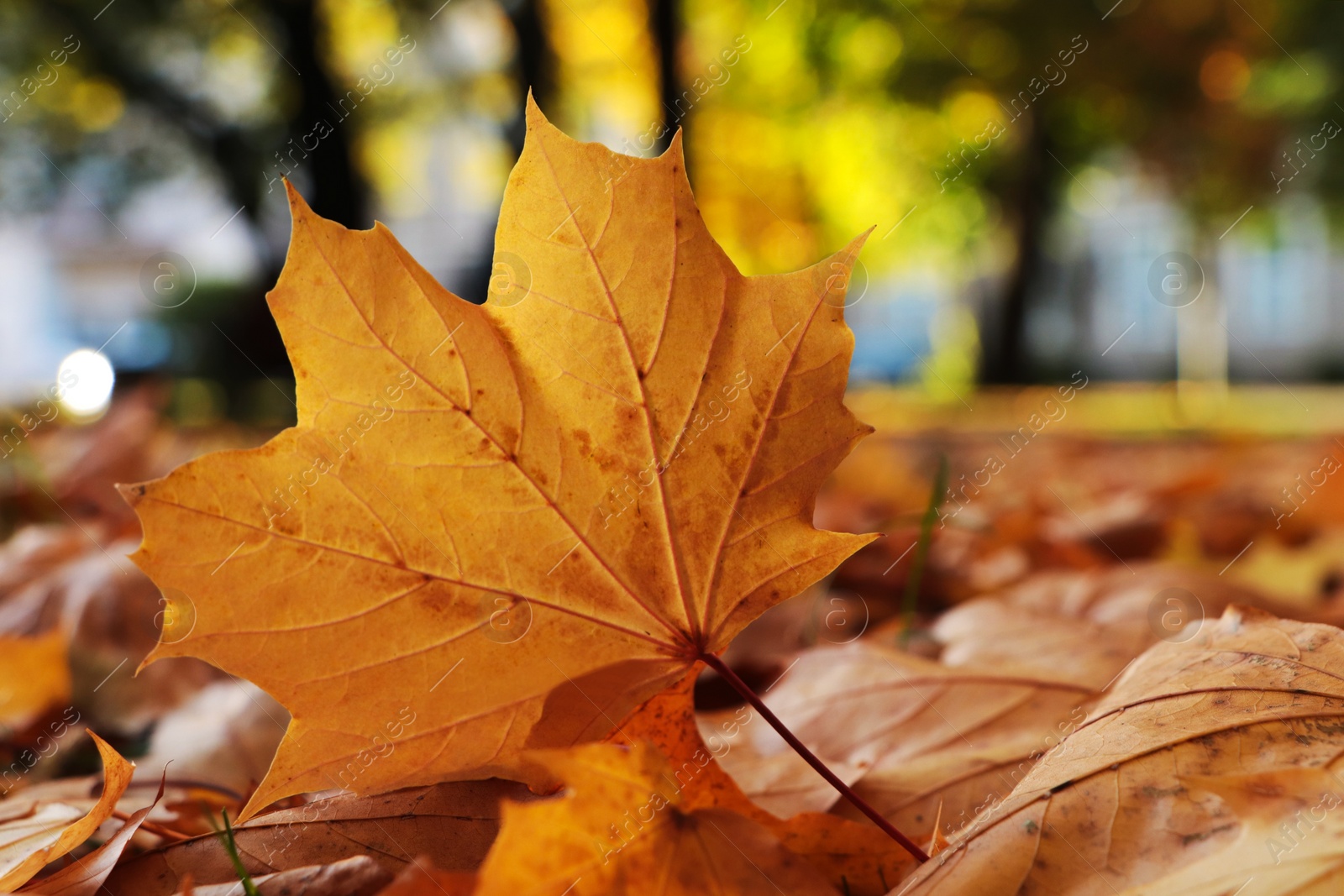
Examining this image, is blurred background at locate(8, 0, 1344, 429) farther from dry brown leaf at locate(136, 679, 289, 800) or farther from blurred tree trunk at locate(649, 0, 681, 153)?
dry brown leaf at locate(136, 679, 289, 800)

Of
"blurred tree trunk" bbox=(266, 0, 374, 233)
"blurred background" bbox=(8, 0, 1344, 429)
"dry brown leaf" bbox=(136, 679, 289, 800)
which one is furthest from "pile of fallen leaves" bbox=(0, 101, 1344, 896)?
A: "blurred tree trunk" bbox=(266, 0, 374, 233)

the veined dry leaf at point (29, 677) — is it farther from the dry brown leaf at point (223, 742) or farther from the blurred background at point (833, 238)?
the dry brown leaf at point (223, 742)

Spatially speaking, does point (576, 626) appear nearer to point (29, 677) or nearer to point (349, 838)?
point (349, 838)

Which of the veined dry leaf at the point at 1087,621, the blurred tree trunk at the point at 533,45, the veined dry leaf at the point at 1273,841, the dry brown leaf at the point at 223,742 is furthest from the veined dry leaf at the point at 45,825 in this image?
the blurred tree trunk at the point at 533,45

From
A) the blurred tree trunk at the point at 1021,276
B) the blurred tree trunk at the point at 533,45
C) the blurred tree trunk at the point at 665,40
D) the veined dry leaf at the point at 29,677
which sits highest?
the blurred tree trunk at the point at 533,45

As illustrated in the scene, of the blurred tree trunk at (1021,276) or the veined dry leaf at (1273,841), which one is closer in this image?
the veined dry leaf at (1273,841)
